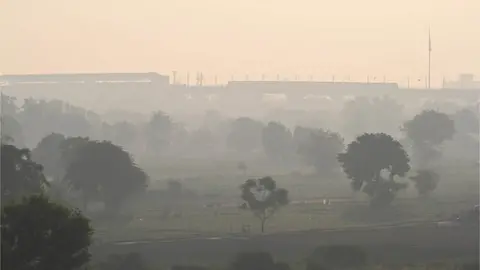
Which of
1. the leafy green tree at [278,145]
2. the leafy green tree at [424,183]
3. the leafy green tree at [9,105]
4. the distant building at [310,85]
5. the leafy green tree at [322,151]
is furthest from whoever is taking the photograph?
the distant building at [310,85]

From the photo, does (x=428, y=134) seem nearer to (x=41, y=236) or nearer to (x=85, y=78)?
(x=85, y=78)

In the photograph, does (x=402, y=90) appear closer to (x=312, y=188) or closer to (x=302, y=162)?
(x=302, y=162)

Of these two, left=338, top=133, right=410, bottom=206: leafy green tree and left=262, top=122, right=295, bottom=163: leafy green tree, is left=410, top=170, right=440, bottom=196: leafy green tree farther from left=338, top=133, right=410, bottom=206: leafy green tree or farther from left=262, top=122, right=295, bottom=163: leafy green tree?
left=262, top=122, right=295, bottom=163: leafy green tree

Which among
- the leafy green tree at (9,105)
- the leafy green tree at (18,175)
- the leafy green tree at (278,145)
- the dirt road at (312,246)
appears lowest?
the dirt road at (312,246)

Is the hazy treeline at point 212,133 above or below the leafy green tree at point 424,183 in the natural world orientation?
above

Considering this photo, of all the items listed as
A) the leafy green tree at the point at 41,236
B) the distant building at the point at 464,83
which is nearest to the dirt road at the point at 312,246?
the leafy green tree at the point at 41,236

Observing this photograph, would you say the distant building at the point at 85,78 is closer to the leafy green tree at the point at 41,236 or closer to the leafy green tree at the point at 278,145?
the leafy green tree at the point at 278,145

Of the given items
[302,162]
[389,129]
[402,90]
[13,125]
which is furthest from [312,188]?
[402,90]
